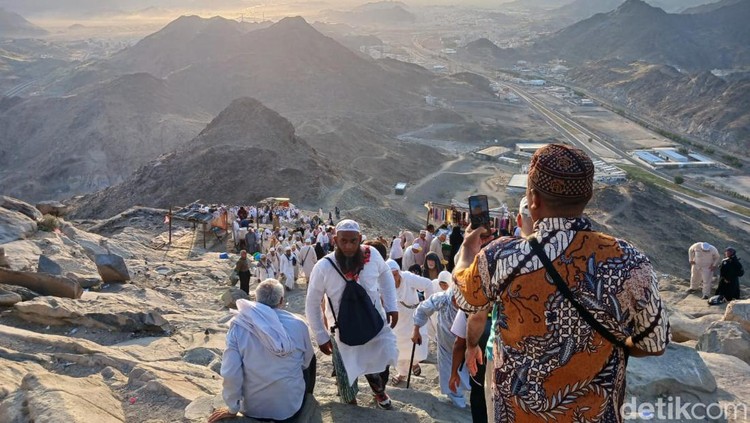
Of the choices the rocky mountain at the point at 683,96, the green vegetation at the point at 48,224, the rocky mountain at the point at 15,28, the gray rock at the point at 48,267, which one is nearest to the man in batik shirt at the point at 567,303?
the gray rock at the point at 48,267

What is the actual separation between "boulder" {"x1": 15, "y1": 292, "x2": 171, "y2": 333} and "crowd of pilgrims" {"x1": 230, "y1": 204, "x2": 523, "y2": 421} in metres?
2.58

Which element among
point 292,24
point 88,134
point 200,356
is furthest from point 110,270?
point 292,24

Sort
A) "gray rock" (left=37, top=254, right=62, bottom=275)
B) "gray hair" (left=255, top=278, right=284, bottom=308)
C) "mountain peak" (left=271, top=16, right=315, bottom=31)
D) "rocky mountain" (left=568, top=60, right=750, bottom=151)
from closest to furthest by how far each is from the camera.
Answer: "gray hair" (left=255, top=278, right=284, bottom=308)
"gray rock" (left=37, top=254, right=62, bottom=275)
"rocky mountain" (left=568, top=60, right=750, bottom=151)
"mountain peak" (left=271, top=16, right=315, bottom=31)

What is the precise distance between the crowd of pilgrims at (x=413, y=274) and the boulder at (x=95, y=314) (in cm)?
258

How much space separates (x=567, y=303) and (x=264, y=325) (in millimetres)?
1859

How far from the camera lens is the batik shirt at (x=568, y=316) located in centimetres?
197

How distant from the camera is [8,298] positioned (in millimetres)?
5883

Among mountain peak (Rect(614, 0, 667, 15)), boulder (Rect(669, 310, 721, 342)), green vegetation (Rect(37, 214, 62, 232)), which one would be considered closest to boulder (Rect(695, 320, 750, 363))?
boulder (Rect(669, 310, 721, 342))

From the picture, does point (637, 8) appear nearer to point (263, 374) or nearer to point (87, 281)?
point (87, 281)

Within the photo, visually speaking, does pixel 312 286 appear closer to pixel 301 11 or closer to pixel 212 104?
pixel 212 104

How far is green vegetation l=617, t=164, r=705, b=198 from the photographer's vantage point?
35656 millimetres

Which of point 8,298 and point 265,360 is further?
point 8,298

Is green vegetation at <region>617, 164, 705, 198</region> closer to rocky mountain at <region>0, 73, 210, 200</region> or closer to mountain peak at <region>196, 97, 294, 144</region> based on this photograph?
mountain peak at <region>196, 97, 294, 144</region>

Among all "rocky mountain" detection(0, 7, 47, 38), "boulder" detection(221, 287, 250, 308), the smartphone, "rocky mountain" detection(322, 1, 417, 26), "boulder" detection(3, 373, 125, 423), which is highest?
"rocky mountain" detection(322, 1, 417, 26)
